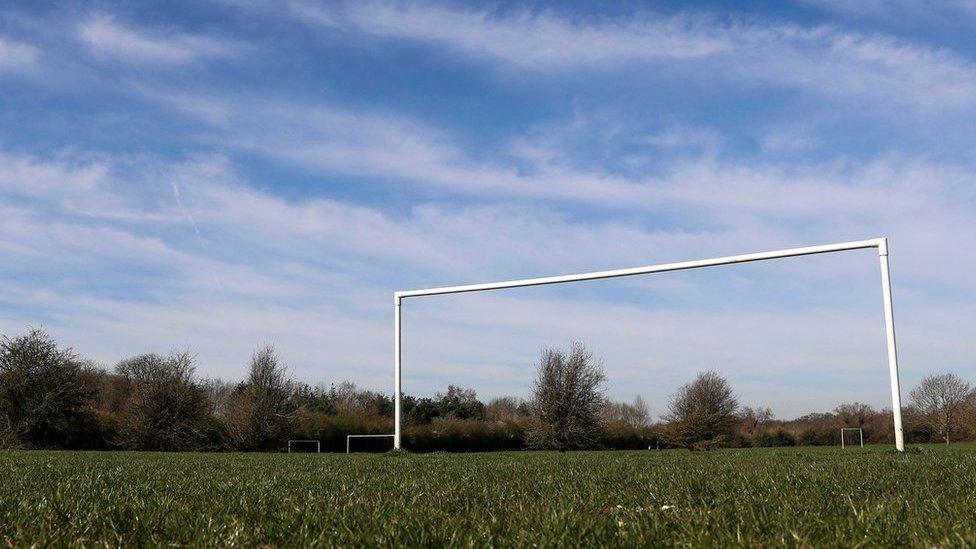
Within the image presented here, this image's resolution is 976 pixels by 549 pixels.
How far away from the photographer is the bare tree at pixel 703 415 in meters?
34.1

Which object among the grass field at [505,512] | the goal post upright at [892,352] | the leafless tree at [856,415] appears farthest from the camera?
the leafless tree at [856,415]

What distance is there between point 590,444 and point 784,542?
94.0 feet

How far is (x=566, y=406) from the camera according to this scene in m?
30.5

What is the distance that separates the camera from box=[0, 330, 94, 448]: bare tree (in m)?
32.7

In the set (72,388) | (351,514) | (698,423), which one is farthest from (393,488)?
(72,388)

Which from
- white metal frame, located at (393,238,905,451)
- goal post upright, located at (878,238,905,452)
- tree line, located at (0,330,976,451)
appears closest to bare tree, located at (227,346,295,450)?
tree line, located at (0,330,976,451)

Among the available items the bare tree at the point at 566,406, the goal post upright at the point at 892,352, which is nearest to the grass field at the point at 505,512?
the goal post upright at the point at 892,352

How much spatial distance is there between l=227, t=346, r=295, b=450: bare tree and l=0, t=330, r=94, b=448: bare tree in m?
6.51

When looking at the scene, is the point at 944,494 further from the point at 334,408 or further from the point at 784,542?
the point at 334,408

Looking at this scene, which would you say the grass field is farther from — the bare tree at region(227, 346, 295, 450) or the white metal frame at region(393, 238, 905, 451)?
the bare tree at region(227, 346, 295, 450)

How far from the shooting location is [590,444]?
3044 cm

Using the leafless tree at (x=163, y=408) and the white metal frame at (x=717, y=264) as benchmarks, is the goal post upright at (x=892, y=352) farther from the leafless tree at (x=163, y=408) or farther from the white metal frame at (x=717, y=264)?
the leafless tree at (x=163, y=408)

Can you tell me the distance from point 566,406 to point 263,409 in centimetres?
1357

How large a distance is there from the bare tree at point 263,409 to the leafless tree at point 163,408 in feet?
6.20
